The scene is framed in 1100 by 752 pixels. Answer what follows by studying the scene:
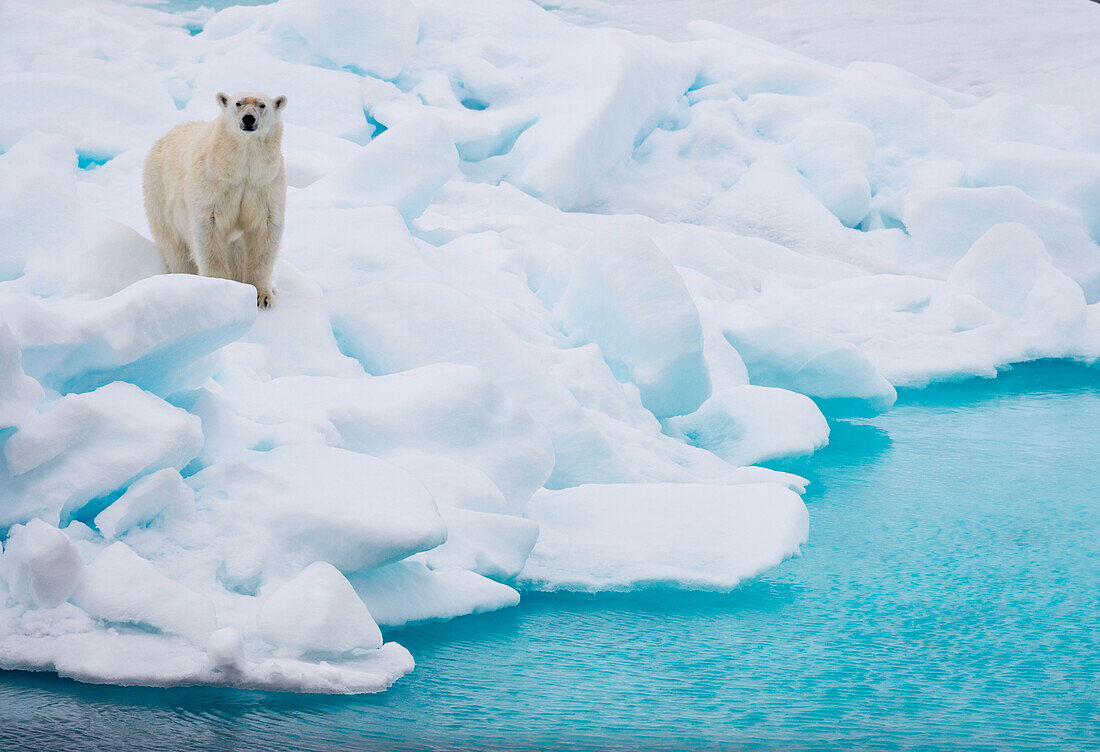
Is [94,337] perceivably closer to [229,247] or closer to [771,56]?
[229,247]

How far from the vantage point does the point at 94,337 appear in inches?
102

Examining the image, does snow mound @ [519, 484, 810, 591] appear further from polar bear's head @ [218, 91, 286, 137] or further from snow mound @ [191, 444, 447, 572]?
polar bear's head @ [218, 91, 286, 137]

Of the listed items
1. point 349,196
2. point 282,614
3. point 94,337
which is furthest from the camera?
point 349,196

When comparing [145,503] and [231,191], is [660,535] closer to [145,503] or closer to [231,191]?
A: [145,503]

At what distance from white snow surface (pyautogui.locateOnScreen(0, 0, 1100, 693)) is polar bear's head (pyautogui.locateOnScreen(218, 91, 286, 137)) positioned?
714 millimetres

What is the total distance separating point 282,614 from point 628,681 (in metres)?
0.97

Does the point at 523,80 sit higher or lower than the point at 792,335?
higher

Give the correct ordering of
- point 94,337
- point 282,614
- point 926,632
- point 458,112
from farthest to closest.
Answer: point 458,112
point 926,632
point 94,337
point 282,614

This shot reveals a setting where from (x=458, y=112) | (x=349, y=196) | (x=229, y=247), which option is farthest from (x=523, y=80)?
(x=229, y=247)

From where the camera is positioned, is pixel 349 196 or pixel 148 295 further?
pixel 349 196

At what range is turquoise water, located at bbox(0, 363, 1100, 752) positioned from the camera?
2.20 meters

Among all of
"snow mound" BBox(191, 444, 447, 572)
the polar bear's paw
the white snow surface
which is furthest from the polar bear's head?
"snow mound" BBox(191, 444, 447, 572)

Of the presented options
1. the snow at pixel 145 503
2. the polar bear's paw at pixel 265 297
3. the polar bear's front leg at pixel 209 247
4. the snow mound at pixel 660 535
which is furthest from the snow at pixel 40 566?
the polar bear's paw at pixel 265 297

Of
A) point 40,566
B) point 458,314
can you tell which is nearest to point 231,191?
point 458,314
